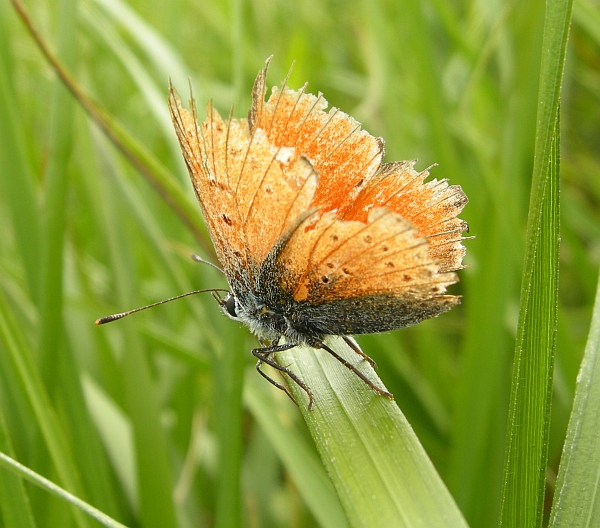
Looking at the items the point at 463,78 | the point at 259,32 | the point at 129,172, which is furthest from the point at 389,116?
the point at 259,32

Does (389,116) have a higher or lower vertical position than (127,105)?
lower

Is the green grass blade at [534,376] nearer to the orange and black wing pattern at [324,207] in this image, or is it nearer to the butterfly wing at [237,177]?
the orange and black wing pattern at [324,207]

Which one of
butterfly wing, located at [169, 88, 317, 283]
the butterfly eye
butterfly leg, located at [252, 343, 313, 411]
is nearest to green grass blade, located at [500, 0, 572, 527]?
butterfly leg, located at [252, 343, 313, 411]

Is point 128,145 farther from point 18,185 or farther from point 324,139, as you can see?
point 324,139

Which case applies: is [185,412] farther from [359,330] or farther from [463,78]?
[463,78]

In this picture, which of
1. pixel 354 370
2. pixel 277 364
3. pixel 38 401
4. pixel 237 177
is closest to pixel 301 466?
pixel 277 364

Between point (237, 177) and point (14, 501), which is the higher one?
point (237, 177)

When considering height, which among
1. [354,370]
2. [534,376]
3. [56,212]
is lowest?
[534,376]

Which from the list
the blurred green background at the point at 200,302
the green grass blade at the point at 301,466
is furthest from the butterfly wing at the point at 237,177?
the green grass blade at the point at 301,466
